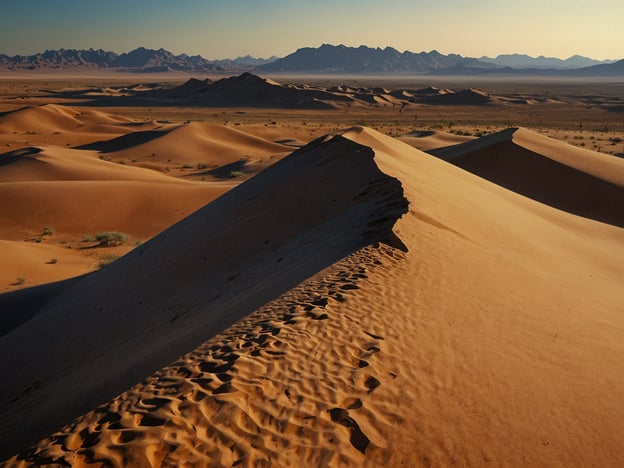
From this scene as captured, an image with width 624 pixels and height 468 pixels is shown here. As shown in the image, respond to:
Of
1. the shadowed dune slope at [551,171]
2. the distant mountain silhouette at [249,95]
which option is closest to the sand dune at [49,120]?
the distant mountain silhouette at [249,95]

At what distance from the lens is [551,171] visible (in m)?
20.0

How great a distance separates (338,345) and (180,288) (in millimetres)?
4531

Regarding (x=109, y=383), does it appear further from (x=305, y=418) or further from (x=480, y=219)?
(x=480, y=219)

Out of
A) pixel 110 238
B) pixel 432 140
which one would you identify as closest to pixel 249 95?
pixel 432 140

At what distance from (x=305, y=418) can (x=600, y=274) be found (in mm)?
7182

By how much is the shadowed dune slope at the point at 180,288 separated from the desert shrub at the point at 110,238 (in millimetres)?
4476

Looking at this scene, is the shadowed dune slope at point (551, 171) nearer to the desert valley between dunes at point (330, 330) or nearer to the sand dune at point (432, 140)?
the desert valley between dunes at point (330, 330)

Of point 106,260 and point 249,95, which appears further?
point 249,95

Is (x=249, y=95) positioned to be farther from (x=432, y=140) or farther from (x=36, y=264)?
(x=36, y=264)

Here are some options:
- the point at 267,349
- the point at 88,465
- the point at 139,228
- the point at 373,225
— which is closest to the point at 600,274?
the point at 373,225

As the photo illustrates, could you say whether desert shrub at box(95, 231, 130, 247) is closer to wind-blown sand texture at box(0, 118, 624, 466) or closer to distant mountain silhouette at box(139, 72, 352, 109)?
wind-blown sand texture at box(0, 118, 624, 466)

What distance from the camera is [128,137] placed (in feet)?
127

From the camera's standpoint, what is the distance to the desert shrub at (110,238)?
16.1 m

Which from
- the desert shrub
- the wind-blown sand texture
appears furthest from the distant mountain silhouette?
the wind-blown sand texture
